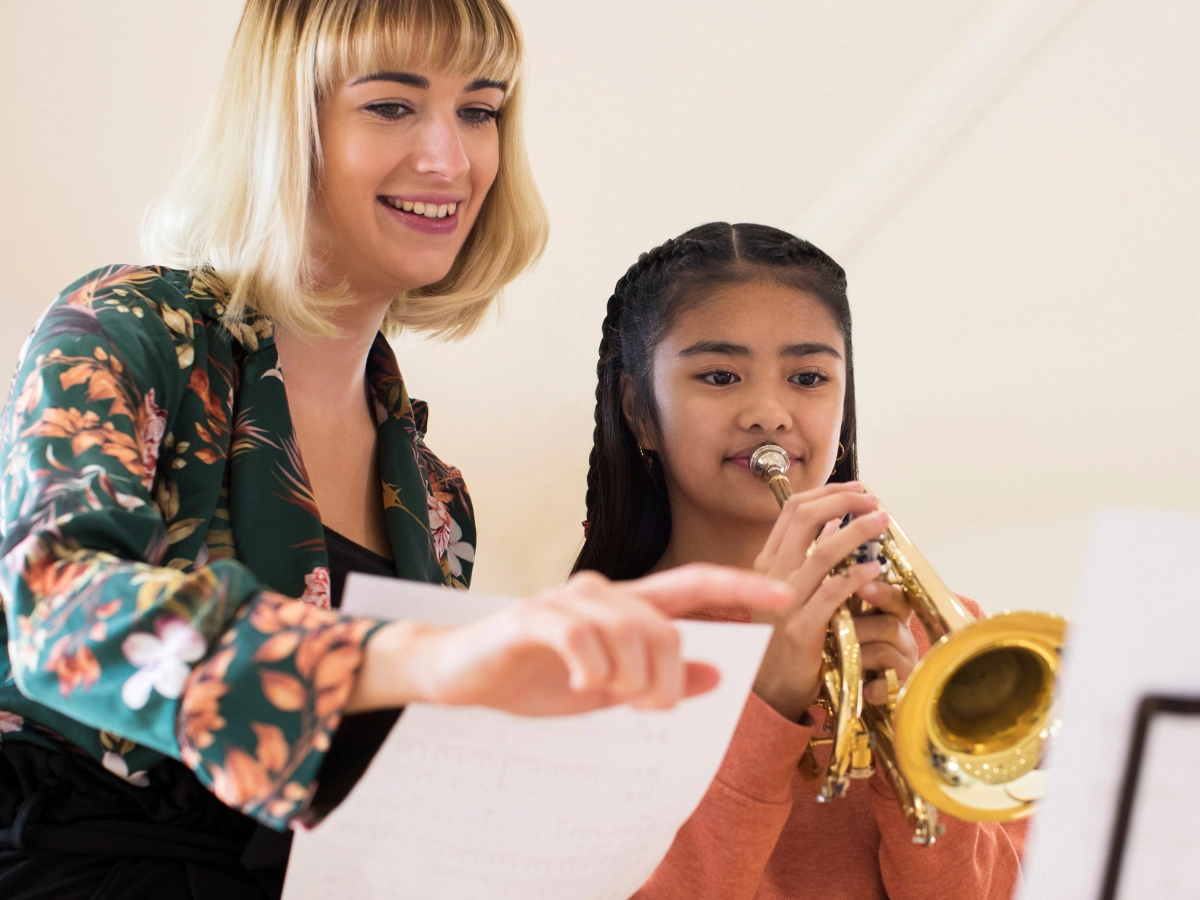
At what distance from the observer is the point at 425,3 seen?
3.56 feet

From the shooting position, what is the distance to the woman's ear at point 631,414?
54.6 inches

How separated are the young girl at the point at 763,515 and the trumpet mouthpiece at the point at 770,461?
0.07 feet

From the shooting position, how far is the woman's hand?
0.48 metres

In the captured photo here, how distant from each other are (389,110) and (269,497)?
1.29 feet

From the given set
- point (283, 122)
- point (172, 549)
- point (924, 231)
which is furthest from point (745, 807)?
point (924, 231)

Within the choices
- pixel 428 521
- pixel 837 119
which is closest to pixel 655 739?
pixel 428 521

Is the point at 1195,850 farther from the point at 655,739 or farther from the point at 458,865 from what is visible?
the point at 458,865

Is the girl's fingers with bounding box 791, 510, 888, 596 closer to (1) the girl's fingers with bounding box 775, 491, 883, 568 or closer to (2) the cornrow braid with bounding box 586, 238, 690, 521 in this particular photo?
(1) the girl's fingers with bounding box 775, 491, 883, 568

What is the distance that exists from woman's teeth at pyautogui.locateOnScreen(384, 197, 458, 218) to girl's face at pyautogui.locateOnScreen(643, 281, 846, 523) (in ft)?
1.03

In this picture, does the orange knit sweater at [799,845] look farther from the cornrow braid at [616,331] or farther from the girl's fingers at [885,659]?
the cornrow braid at [616,331]

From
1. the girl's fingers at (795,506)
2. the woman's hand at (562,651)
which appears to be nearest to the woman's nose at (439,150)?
the girl's fingers at (795,506)

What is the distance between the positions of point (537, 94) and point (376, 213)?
1.17 meters

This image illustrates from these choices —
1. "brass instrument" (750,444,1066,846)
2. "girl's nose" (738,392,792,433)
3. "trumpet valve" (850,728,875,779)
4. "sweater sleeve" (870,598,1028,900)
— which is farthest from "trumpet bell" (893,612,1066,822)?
"girl's nose" (738,392,792,433)

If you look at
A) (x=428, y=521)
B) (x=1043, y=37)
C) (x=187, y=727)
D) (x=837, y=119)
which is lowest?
(x=187, y=727)
